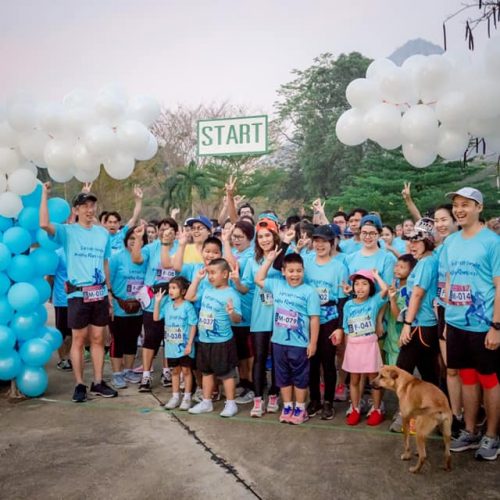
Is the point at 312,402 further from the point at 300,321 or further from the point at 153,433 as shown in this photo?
the point at 153,433

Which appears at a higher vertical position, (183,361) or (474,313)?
(474,313)

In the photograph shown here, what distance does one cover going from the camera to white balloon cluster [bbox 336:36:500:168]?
3609mm

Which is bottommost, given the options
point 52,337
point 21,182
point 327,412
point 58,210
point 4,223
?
point 327,412

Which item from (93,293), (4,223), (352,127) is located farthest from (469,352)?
(4,223)

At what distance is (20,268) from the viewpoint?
4.75m

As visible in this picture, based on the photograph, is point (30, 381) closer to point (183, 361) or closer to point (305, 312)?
point (183, 361)

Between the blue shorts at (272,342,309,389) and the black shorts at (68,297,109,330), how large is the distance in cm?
169

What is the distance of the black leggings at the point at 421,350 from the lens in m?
4.09

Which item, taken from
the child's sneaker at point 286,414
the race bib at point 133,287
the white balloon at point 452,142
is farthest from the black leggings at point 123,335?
the white balloon at point 452,142

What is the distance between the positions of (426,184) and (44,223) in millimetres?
16069

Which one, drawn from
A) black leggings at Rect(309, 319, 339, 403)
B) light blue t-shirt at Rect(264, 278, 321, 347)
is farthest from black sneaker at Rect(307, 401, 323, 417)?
light blue t-shirt at Rect(264, 278, 321, 347)

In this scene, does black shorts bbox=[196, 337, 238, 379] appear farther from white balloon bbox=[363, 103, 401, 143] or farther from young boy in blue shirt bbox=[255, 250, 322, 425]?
white balloon bbox=[363, 103, 401, 143]

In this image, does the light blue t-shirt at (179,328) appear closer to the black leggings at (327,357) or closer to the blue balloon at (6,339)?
the black leggings at (327,357)

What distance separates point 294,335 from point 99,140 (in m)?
2.27
